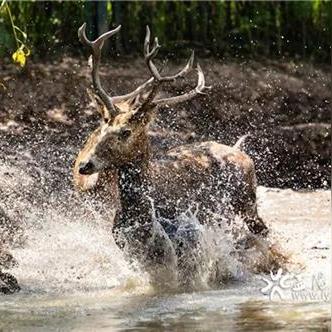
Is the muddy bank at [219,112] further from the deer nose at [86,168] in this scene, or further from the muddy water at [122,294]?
the deer nose at [86,168]

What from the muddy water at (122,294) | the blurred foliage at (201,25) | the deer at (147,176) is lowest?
the muddy water at (122,294)

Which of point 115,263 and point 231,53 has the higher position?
point 231,53

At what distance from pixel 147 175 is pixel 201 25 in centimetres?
1066

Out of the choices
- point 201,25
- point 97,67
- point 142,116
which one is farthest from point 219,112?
point 142,116

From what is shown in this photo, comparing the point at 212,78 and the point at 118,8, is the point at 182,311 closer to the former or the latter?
the point at 212,78


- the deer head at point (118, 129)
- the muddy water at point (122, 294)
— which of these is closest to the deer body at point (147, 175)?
the deer head at point (118, 129)

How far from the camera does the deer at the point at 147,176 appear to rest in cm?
883

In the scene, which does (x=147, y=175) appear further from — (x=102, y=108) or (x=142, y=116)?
(x=102, y=108)

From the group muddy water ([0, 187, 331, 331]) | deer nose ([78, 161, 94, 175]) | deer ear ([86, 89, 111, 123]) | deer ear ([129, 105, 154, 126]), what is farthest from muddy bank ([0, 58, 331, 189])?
deer nose ([78, 161, 94, 175])

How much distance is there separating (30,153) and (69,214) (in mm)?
3254

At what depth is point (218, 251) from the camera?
9031 mm

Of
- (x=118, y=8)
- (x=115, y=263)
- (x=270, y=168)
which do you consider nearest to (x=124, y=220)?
(x=115, y=263)

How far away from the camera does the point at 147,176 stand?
9.14m

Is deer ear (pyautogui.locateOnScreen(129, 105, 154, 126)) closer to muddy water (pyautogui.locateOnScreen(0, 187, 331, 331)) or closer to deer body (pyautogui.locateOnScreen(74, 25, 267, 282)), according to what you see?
deer body (pyautogui.locateOnScreen(74, 25, 267, 282))
